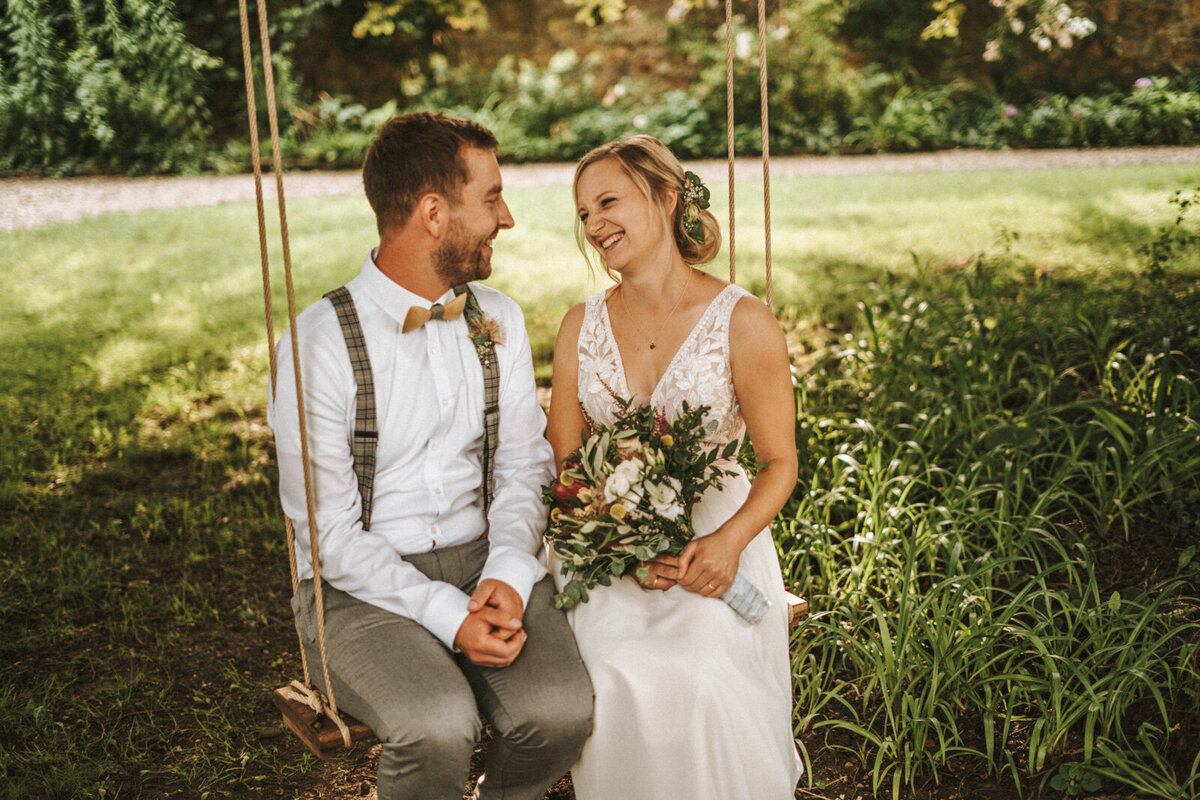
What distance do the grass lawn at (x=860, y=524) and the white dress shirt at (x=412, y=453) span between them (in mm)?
1000

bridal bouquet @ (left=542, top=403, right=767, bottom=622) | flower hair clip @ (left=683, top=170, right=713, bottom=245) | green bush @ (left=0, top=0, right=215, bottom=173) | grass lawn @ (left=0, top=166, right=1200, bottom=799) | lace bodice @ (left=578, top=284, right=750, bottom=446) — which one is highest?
green bush @ (left=0, top=0, right=215, bottom=173)

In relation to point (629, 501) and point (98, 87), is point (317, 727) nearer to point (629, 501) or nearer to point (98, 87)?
point (629, 501)

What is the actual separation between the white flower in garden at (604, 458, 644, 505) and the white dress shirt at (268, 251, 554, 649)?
0.30 meters

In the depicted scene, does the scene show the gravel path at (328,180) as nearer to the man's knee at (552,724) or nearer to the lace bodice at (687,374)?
the lace bodice at (687,374)

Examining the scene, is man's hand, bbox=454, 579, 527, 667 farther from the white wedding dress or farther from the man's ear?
the man's ear

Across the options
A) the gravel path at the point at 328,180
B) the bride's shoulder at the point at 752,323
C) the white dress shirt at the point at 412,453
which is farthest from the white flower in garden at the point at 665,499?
the gravel path at the point at 328,180

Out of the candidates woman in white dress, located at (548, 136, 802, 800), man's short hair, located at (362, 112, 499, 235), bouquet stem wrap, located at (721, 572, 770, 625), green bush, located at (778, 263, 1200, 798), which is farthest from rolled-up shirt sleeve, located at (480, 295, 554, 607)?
green bush, located at (778, 263, 1200, 798)

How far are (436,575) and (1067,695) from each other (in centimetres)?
181

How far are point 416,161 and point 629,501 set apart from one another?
961 millimetres

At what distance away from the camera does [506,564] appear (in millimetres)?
2385

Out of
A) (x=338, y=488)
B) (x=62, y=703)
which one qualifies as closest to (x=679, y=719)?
(x=338, y=488)

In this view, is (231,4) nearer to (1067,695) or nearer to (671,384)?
(671,384)

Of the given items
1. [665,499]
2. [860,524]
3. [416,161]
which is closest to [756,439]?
[665,499]

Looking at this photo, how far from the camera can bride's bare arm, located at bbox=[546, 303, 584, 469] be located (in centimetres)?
272
